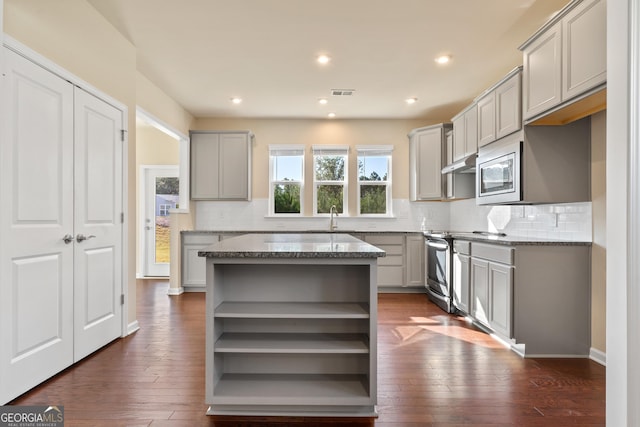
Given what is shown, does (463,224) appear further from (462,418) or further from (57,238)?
(57,238)

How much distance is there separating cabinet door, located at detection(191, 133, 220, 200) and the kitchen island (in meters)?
3.85

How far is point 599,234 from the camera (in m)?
2.93

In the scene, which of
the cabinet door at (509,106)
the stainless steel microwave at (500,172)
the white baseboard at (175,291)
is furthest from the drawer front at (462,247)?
the white baseboard at (175,291)

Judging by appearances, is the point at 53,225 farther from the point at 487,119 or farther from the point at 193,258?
the point at 487,119

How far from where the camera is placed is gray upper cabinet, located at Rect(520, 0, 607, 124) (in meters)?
2.28

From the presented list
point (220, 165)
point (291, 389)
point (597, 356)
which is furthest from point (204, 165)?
point (597, 356)

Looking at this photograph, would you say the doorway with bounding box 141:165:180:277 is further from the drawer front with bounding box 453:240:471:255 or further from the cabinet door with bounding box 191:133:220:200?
the drawer front with bounding box 453:240:471:255

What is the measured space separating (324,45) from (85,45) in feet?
6.59

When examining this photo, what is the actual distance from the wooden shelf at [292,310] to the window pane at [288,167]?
13.4ft

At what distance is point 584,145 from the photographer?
10.2 feet

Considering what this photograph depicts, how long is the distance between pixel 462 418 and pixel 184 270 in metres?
4.52

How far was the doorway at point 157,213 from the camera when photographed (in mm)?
6992

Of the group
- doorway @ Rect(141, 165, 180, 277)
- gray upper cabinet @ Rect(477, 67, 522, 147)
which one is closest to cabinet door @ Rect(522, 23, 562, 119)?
gray upper cabinet @ Rect(477, 67, 522, 147)

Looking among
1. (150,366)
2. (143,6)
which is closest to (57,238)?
(150,366)
